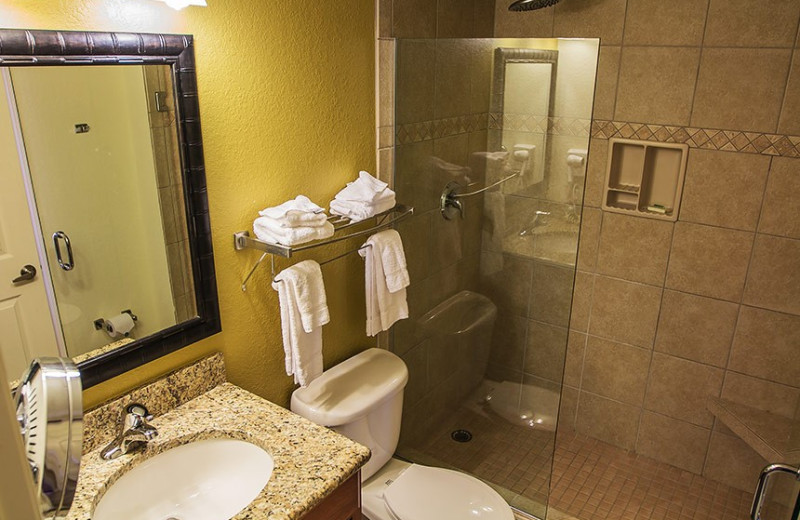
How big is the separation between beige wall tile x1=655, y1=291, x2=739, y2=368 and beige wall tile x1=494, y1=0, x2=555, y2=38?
4.35ft

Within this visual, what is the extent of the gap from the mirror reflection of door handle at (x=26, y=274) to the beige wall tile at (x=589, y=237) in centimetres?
217

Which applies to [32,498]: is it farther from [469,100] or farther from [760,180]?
[760,180]

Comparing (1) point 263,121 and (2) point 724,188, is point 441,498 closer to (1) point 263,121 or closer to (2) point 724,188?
(1) point 263,121

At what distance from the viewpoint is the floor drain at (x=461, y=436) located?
2725 millimetres

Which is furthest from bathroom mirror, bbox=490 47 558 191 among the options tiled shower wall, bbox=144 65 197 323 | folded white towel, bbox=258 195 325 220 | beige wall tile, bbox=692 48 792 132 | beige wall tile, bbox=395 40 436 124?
tiled shower wall, bbox=144 65 197 323

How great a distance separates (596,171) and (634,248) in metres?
0.39

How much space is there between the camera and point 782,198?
234 cm

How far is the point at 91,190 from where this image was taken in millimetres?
1460

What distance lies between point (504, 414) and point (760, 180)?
140 cm

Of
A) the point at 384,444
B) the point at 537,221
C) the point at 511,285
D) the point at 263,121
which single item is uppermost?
the point at 263,121

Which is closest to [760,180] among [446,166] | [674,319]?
[674,319]

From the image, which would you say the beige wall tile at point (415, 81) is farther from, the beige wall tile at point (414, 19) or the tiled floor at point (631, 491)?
the tiled floor at point (631, 491)

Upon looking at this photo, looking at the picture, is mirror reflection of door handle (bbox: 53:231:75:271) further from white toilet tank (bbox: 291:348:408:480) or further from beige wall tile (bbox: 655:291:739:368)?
beige wall tile (bbox: 655:291:739:368)

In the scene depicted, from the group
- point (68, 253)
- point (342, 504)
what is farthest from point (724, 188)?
point (68, 253)
